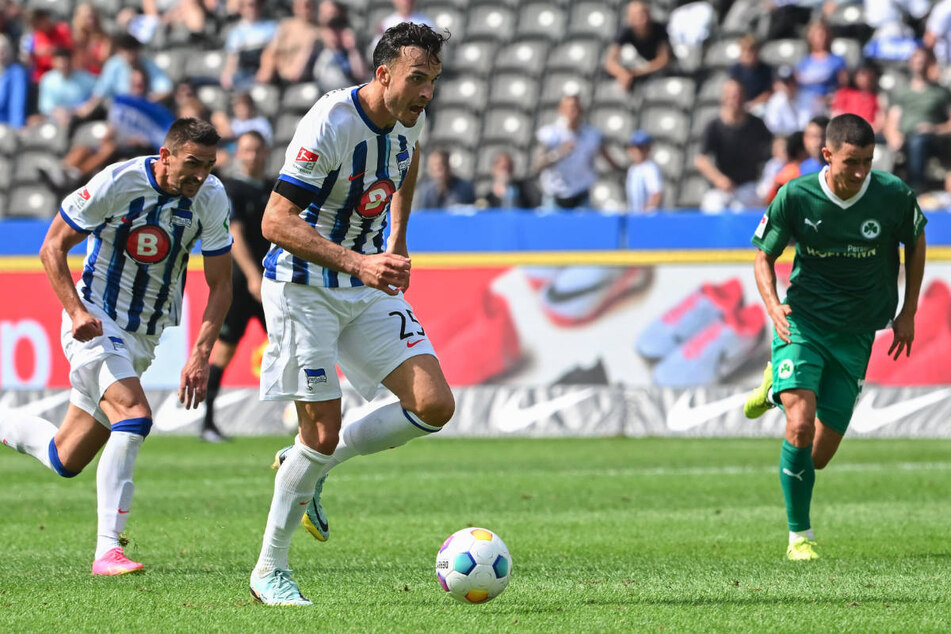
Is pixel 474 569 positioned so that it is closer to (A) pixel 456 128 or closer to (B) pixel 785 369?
(B) pixel 785 369

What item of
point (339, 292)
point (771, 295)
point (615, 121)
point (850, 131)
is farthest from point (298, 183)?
point (615, 121)

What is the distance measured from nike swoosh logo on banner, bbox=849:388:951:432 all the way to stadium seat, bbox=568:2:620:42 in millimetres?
7595

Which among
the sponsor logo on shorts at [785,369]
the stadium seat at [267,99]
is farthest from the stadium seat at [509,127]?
the sponsor logo on shorts at [785,369]

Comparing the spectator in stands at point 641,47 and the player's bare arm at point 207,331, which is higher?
the spectator in stands at point 641,47

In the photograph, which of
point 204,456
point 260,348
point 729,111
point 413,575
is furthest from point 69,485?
point 729,111

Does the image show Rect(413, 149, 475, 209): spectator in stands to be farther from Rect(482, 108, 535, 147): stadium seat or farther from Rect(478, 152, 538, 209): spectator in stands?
Rect(482, 108, 535, 147): stadium seat

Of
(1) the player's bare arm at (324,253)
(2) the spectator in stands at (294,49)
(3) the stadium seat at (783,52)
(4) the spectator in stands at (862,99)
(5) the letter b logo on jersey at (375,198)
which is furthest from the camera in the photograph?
(2) the spectator in stands at (294,49)

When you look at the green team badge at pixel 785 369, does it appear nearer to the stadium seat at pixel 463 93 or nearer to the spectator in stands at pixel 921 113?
the spectator in stands at pixel 921 113

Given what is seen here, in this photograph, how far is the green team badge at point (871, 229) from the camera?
7699 mm

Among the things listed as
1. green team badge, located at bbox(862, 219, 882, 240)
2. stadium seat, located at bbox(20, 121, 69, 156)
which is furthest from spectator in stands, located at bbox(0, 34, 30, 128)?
green team badge, located at bbox(862, 219, 882, 240)

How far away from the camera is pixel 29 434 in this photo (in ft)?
25.2

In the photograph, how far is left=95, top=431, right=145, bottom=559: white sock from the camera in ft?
23.2

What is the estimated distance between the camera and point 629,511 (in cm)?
944

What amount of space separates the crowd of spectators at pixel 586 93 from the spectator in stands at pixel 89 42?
0.02 meters
